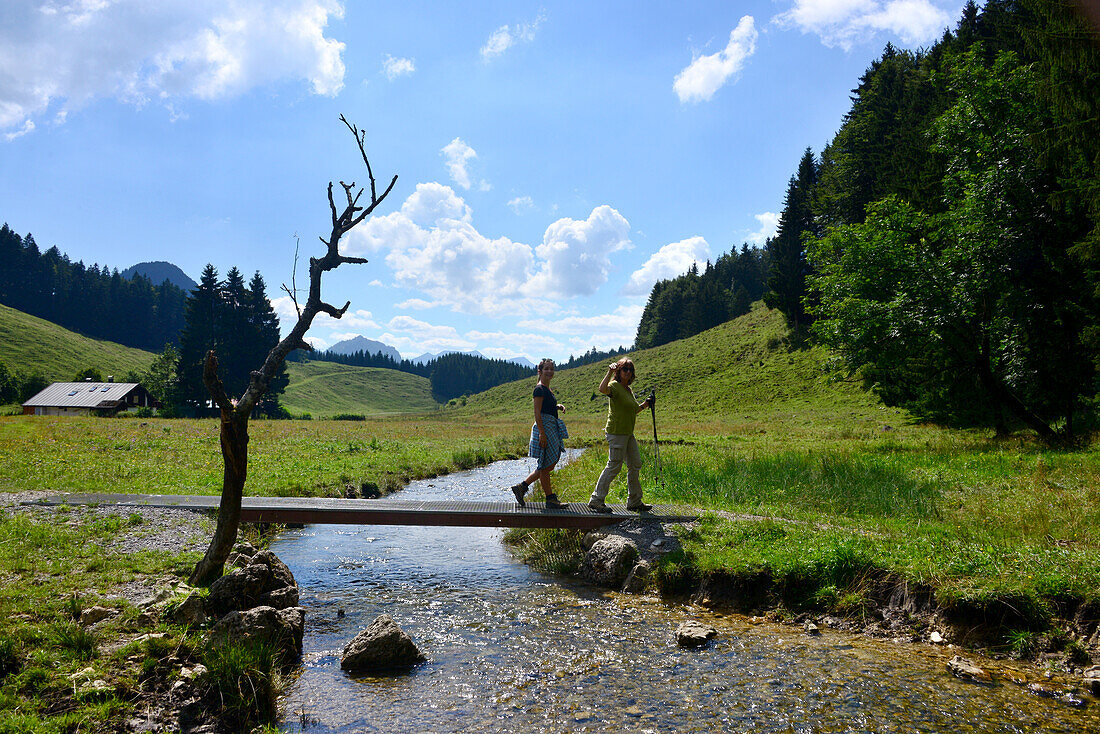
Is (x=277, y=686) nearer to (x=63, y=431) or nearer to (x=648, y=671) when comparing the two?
(x=648, y=671)

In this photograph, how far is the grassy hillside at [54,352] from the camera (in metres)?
107

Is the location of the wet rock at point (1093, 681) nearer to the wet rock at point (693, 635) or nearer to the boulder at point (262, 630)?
the wet rock at point (693, 635)

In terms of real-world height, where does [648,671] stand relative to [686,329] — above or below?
Answer: below

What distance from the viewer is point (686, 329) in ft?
320

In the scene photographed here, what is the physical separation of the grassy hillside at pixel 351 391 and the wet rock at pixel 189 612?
430ft

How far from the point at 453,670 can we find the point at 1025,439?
21111mm

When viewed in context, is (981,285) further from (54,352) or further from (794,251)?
(54,352)

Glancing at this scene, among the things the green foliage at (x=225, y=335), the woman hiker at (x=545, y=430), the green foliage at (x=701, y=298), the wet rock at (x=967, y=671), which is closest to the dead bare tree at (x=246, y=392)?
the woman hiker at (x=545, y=430)

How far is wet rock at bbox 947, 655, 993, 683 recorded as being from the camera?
5.52 meters

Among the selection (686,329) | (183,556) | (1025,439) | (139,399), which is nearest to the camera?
(183,556)

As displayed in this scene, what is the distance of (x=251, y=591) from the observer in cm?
692

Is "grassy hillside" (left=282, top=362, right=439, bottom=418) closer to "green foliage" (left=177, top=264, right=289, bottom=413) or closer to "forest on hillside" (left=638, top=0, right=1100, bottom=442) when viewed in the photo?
Answer: "green foliage" (left=177, top=264, right=289, bottom=413)

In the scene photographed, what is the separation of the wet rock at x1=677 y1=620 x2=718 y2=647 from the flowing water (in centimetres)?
11

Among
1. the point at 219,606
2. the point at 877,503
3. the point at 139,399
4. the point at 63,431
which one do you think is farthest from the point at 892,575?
the point at 139,399
